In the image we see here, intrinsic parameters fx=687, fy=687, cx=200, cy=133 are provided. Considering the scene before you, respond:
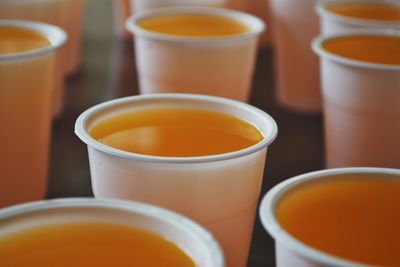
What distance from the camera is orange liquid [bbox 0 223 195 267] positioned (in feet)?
3.03

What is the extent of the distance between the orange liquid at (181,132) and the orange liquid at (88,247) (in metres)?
0.39

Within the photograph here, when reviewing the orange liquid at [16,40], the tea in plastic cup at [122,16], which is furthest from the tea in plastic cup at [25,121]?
the tea in plastic cup at [122,16]

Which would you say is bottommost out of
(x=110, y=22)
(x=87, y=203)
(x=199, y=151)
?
(x=110, y=22)

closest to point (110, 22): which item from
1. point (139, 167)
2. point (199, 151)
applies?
point (199, 151)

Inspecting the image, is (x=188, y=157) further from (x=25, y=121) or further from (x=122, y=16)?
(x=122, y=16)

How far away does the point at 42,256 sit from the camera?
3.14 ft

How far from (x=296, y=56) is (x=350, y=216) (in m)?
1.26

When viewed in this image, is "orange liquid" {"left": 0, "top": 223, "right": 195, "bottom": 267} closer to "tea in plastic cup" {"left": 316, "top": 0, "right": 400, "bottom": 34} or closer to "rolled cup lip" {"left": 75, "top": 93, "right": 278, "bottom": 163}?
"rolled cup lip" {"left": 75, "top": 93, "right": 278, "bottom": 163}

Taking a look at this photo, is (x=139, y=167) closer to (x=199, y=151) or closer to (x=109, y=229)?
(x=109, y=229)

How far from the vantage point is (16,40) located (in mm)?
1833

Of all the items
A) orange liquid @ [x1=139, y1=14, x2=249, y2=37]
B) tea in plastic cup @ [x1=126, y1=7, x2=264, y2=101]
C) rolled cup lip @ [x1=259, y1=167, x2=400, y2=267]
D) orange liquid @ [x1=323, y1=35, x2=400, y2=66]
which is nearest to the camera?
rolled cup lip @ [x1=259, y1=167, x2=400, y2=267]

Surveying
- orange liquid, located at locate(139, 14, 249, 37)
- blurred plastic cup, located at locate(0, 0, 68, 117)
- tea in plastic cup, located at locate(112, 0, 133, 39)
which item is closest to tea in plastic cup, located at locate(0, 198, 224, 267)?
blurred plastic cup, located at locate(0, 0, 68, 117)

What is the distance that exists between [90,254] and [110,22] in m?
2.52

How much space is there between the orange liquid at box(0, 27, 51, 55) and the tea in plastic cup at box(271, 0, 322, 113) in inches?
33.9
